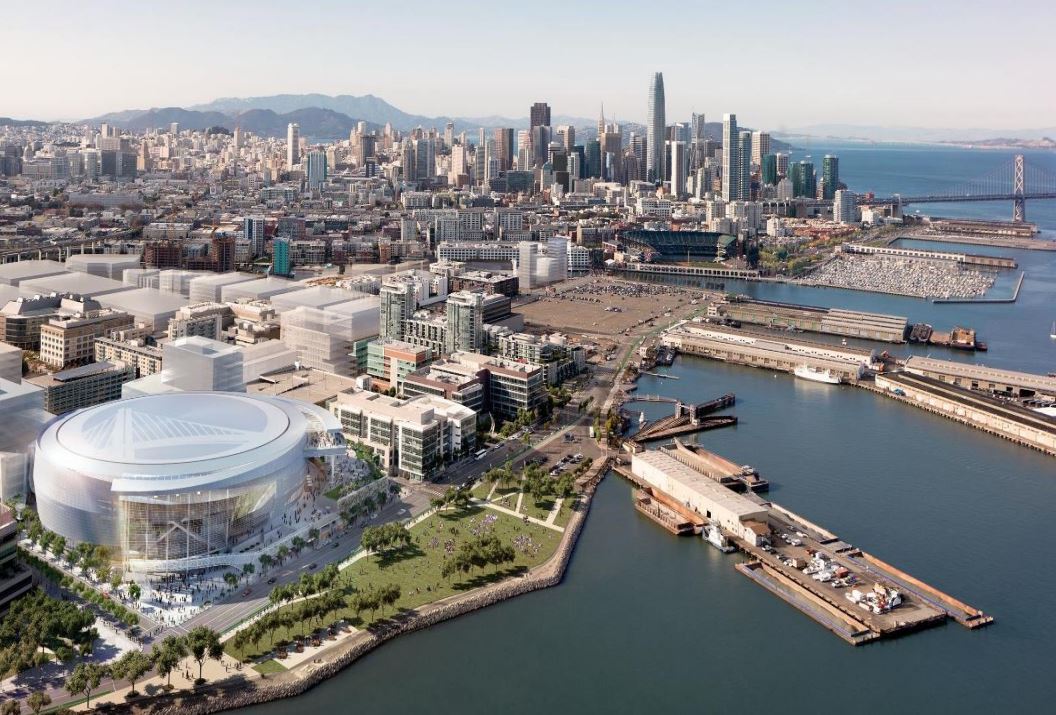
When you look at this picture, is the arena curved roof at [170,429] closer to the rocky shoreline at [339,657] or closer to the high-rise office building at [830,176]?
the rocky shoreline at [339,657]

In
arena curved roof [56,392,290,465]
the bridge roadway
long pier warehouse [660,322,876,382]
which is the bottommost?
long pier warehouse [660,322,876,382]

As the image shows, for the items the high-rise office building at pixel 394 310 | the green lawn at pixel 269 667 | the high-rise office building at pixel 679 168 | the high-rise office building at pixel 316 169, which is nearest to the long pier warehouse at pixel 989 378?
the high-rise office building at pixel 394 310

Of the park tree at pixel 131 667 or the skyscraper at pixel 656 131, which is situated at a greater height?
the skyscraper at pixel 656 131

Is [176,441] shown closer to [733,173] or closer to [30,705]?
[30,705]

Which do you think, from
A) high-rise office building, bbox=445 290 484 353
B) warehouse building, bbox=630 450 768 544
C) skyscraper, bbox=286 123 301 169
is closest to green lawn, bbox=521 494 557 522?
warehouse building, bbox=630 450 768 544

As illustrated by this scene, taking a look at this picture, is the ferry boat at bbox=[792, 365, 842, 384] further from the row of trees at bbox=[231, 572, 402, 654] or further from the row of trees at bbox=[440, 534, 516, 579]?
the row of trees at bbox=[231, 572, 402, 654]

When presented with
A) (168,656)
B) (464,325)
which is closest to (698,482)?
(168,656)
